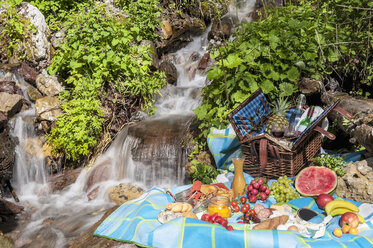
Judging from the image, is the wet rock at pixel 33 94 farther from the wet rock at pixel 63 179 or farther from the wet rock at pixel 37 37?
the wet rock at pixel 63 179

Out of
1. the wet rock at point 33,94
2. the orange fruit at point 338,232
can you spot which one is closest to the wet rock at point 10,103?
the wet rock at point 33,94

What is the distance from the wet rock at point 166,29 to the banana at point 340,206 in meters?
6.89

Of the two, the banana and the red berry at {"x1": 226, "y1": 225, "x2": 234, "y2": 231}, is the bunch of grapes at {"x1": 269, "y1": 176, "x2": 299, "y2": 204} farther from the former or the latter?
the red berry at {"x1": 226, "y1": 225, "x2": 234, "y2": 231}

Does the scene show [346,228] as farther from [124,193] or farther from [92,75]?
[92,75]

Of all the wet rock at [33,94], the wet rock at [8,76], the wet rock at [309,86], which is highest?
the wet rock at [8,76]

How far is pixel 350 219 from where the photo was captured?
2992 mm

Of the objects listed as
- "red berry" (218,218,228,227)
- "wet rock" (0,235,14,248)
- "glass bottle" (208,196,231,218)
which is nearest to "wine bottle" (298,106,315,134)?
"glass bottle" (208,196,231,218)

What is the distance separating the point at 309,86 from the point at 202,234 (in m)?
2.98

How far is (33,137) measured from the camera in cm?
642

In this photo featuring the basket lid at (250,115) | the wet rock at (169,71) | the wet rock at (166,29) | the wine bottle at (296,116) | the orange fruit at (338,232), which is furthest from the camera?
the wet rock at (166,29)

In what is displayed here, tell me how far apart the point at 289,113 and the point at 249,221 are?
1.96 m

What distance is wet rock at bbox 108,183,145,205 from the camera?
531 cm

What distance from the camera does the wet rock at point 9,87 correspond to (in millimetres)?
6758

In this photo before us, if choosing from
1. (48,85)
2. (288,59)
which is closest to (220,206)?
(288,59)
